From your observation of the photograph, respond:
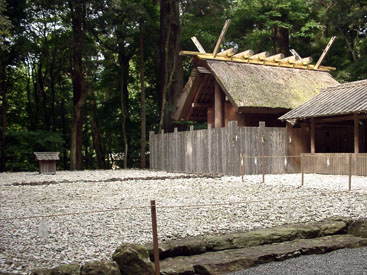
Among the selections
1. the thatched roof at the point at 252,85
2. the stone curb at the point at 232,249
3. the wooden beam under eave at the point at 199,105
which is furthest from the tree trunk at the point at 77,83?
the stone curb at the point at 232,249

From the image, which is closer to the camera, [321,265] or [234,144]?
[321,265]

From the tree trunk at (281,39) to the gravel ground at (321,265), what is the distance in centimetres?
2191

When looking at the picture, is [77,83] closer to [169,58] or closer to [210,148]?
[169,58]

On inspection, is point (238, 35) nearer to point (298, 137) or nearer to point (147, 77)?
point (147, 77)

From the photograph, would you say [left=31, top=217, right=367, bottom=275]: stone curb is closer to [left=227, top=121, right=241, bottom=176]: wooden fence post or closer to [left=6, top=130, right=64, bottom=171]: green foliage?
[left=227, top=121, right=241, bottom=176]: wooden fence post

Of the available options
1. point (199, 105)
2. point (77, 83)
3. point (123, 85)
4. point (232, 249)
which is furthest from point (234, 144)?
point (123, 85)

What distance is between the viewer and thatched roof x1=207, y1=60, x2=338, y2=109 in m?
16.8

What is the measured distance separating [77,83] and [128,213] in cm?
1655


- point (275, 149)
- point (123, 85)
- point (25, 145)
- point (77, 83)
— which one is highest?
point (123, 85)

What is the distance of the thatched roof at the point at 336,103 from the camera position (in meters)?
14.3

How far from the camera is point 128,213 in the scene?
24.1ft

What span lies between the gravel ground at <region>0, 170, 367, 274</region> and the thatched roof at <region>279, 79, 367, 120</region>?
3455 mm

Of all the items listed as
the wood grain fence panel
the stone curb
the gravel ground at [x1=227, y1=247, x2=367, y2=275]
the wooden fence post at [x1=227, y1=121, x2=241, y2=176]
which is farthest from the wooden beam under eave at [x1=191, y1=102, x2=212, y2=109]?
the gravel ground at [x1=227, y1=247, x2=367, y2=275]

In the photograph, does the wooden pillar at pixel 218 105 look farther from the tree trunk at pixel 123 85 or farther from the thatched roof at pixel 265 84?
the tree trunk at pixel 123 85
